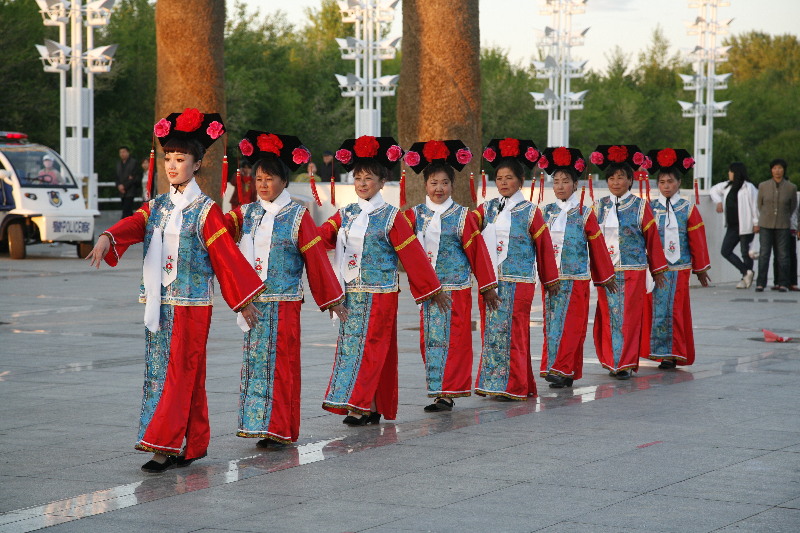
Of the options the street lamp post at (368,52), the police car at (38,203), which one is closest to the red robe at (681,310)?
the police car at (38,203)

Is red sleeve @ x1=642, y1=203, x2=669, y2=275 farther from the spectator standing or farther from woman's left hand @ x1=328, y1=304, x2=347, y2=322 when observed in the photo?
the spectator standing

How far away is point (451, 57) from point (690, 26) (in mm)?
36994

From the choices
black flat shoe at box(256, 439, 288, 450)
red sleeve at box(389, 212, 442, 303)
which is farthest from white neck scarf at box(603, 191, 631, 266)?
black flat shoe at box(256, 439, 288, 450)

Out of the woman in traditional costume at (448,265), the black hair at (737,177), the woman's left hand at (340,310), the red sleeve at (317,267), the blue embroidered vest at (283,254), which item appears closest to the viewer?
the blue embroidered vest at (283,254)

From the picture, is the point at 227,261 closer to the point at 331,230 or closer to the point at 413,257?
the point at 331,230

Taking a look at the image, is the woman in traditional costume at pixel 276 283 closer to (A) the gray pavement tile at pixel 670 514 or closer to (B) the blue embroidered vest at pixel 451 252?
(B) the blue embroidered vest at pixel 451 252

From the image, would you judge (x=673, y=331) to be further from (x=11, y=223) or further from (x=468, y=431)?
(x=11, y=223)

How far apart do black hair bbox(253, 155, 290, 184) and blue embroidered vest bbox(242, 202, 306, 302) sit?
0.19 m

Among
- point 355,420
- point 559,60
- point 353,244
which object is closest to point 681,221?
point 353,244

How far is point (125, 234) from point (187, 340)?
0.65m

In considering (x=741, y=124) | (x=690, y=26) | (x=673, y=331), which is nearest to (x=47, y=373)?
(x=673, y=331)

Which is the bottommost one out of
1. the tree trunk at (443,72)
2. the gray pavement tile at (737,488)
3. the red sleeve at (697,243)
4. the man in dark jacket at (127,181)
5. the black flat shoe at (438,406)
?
the black flat shoe at (438,406)

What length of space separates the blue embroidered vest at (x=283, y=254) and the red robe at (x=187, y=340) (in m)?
0.51

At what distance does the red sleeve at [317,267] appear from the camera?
306 inches
